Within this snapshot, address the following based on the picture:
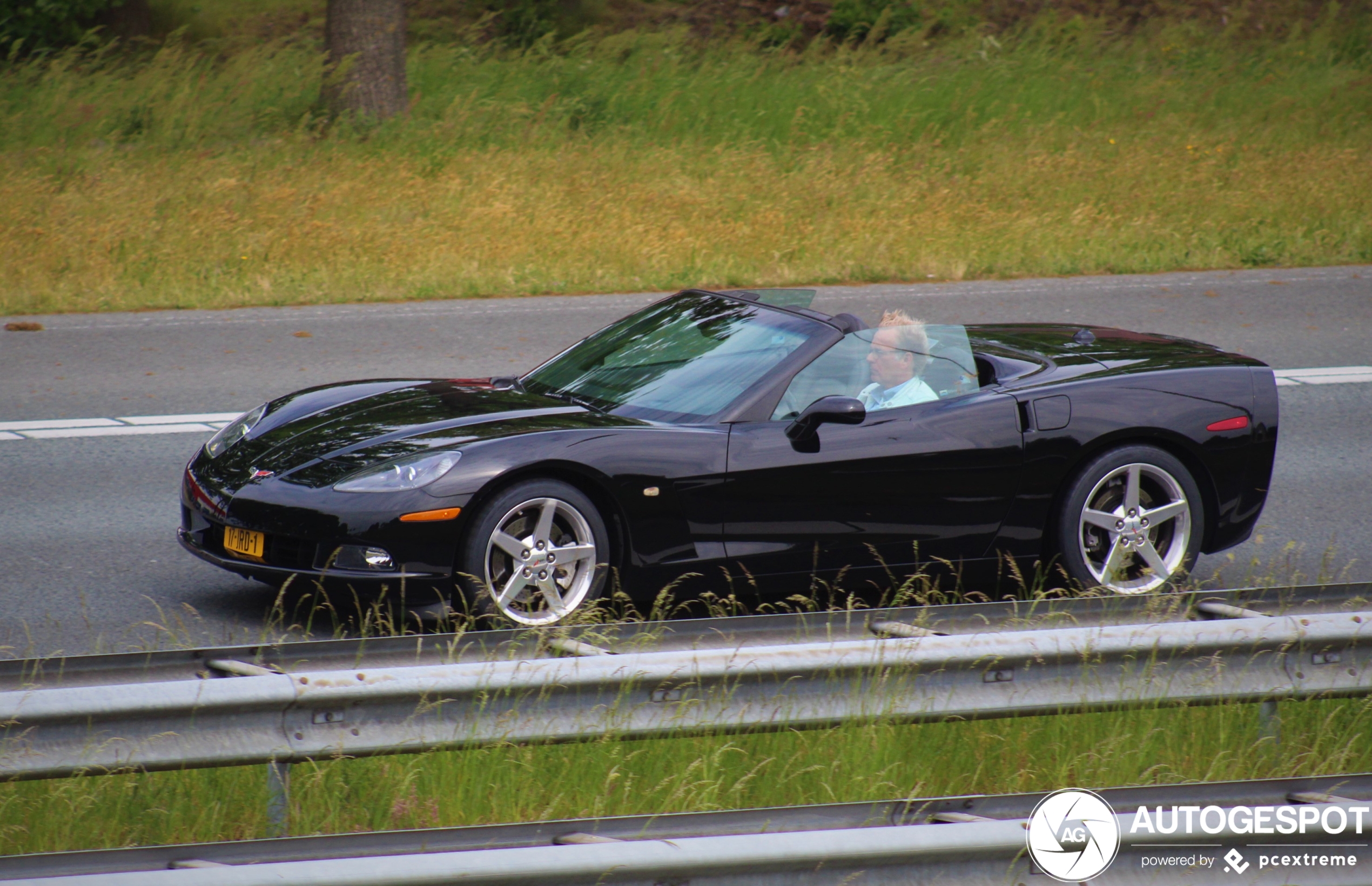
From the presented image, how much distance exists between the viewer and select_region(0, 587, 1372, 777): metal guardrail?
3326mm

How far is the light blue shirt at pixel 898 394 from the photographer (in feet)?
18.8

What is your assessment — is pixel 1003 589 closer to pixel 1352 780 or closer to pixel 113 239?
pixel 1352 780

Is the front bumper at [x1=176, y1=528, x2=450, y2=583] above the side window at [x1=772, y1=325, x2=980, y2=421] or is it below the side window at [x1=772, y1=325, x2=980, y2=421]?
below

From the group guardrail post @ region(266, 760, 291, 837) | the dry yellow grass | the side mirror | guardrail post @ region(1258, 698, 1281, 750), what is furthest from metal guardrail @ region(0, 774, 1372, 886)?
the dry yellow grass

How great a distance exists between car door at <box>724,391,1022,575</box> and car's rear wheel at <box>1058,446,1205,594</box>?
1.15 feet

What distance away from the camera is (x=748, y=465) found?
211 inches

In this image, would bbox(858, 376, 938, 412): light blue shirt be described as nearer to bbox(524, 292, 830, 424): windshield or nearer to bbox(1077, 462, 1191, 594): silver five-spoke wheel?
bbox(524, 292, 830, 424): windshield

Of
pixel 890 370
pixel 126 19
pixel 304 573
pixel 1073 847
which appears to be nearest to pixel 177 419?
pixel 304 573

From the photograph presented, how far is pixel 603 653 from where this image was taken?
3.84 meters

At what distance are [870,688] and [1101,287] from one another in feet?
32.6

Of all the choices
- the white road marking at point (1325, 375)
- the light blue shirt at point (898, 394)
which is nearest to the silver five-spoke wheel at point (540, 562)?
the light blue shirt at point (898, 394)

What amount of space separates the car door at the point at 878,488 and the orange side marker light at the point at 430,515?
104 cm

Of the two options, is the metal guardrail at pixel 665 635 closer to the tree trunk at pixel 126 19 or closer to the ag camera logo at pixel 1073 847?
the ag camera logo at pixel 1073 847

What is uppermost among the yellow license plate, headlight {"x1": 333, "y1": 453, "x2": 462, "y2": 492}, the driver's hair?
the driver's hair
